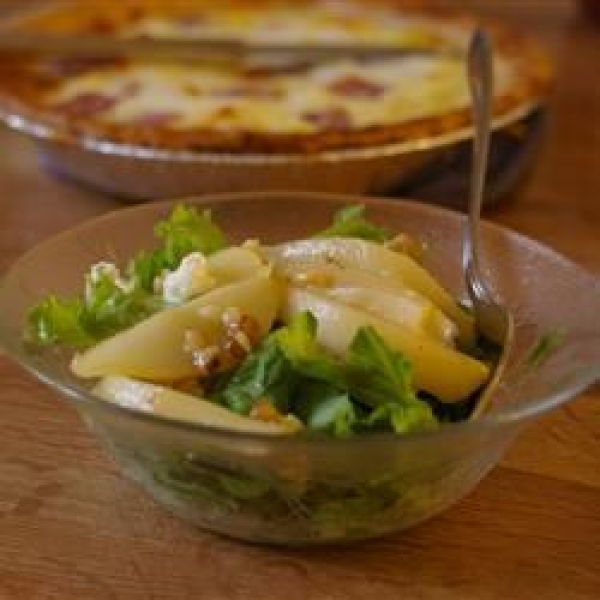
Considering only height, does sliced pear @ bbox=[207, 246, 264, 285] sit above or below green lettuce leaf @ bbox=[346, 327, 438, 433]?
above

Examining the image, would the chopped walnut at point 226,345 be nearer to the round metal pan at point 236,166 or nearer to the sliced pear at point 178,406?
the sliced pear at point 178,406

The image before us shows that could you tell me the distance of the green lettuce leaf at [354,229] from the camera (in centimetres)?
98

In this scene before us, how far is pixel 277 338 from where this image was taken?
0.80m

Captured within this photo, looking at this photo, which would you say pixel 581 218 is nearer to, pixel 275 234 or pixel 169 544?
pixel 275 234

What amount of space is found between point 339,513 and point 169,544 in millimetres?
123

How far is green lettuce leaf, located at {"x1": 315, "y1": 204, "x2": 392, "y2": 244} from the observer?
0.98 meters

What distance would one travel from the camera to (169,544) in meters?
0.85

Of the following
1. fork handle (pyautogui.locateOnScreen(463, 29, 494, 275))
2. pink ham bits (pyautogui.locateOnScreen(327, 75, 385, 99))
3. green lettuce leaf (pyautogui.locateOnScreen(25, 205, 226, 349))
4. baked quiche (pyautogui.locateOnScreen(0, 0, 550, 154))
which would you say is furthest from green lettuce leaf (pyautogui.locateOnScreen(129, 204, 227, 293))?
pink ham bits (pyautogui.locateOnScreen(327, 75, 385, 99))

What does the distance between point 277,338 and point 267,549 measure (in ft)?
0.47

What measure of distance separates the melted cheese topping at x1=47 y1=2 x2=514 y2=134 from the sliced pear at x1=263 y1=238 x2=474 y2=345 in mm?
424

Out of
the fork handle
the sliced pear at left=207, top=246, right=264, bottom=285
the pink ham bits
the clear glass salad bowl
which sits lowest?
the clear glass salad bowl

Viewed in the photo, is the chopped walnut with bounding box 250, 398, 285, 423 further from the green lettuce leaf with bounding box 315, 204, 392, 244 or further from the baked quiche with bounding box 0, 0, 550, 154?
the baked quiche with bounding box 0, 0, 550, 154

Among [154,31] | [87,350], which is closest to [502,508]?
[87,350]

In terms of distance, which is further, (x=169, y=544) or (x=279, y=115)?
(x=279, y=115)
